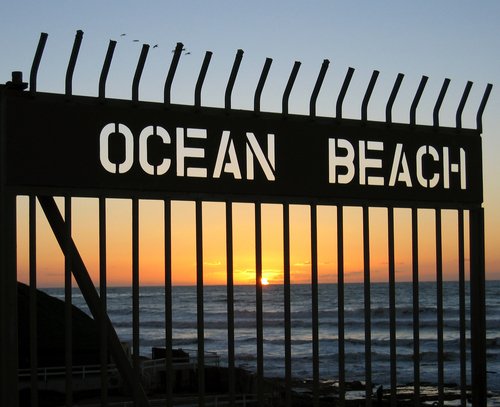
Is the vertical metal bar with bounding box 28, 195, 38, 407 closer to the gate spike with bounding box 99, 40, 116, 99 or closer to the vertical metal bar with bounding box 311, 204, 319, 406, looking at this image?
the gate spike with bounding box 99, 40, 116, 99

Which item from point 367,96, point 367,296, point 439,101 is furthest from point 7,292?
point 439,101

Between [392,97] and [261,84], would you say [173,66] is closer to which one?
[261,84]

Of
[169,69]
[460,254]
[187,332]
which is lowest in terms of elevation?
[187,332]

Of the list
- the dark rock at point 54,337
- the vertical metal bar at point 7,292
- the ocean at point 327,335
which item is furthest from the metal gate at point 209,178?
the ocean at point 327,335

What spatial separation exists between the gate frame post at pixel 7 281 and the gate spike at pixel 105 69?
0.52 m

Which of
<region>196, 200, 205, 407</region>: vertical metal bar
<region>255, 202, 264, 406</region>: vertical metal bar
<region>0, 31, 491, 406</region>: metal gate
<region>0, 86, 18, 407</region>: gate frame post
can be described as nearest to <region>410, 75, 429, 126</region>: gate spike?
<region>0, 31, 491, 406</region>: metal gate

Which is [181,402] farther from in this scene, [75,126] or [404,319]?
[404,319]

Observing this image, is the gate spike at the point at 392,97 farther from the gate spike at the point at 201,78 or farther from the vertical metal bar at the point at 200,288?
the vertical metal bar at the point at 200,288

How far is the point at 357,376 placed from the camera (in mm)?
29172

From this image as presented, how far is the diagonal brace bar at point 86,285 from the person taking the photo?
15.3 feet

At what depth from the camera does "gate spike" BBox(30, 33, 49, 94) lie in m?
4.62

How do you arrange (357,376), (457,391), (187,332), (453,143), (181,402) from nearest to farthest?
1. (453,143)
2. (181,402)
3. (457,391)
4. (357,376)
5. (187,332)

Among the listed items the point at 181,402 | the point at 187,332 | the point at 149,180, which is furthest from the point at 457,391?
the point at 187,332

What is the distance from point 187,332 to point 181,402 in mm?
34319
